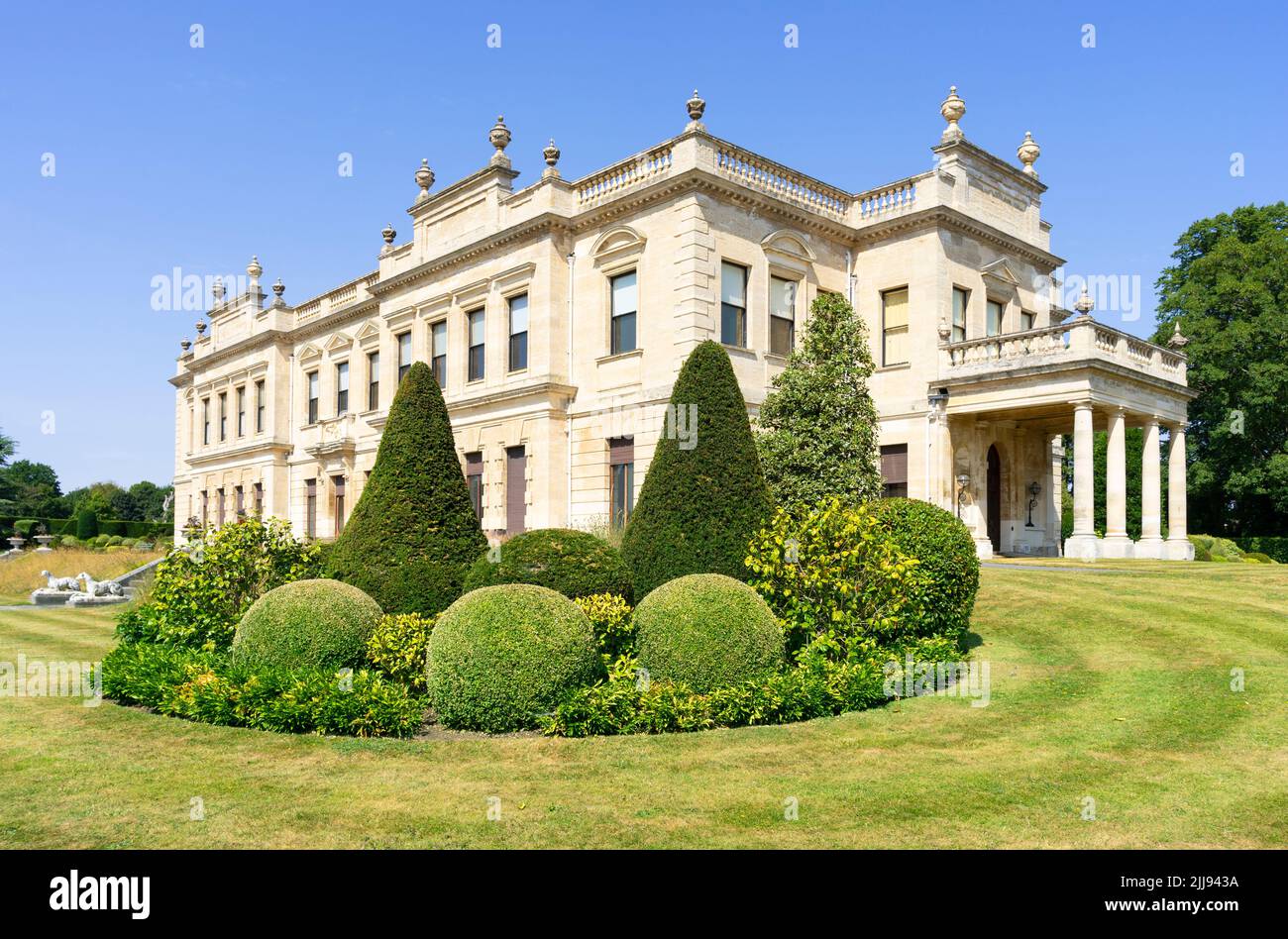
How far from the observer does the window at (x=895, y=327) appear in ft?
91.9

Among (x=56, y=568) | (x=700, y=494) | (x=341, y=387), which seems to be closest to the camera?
(x=700, y=494)

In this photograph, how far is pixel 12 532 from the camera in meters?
65.1

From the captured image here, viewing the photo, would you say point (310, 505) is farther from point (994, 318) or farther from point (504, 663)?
point (504, 663)

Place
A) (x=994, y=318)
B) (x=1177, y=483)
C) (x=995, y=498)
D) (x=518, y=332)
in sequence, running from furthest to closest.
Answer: (x=995, y=498) → (x=994, y=318) → (x=1177, y=483) → (x=518, y=332)

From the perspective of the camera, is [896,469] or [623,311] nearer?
[623,311]

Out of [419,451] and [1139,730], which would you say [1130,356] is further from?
[419,451]

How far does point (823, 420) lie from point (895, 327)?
934cm

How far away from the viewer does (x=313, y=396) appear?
42594mm

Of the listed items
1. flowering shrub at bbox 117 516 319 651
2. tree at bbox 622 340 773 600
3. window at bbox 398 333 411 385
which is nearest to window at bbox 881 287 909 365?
tree at bbox 622 340 773 600

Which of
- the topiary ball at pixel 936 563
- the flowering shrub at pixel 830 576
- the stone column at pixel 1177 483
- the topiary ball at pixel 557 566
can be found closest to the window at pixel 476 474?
the topiary ball at pixel 557 566

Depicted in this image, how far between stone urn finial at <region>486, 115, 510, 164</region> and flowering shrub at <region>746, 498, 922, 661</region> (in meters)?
20.4

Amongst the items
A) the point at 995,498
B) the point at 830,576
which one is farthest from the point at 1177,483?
the point at 830,576

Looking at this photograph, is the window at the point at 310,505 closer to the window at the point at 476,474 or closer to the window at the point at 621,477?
the window at the point at 476,474

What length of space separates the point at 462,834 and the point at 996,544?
27323mm
